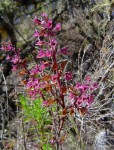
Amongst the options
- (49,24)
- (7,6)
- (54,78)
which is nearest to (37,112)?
(54,78)

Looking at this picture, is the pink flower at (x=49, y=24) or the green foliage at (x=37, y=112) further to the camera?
the green foliage at (x=37, y=112)

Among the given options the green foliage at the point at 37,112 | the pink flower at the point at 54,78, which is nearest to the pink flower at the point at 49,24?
the pink flower at the point at 54,78

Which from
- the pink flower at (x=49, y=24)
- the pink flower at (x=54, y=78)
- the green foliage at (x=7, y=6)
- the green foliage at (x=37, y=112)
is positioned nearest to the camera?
the pink flower at (x=49, y=24)

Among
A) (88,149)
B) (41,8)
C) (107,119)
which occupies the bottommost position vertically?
(88,149)

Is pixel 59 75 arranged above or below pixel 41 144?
above

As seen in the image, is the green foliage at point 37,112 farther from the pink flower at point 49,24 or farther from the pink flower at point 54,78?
the pink flower at point 49,24

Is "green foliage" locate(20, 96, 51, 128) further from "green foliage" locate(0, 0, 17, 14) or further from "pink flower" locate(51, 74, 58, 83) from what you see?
"green foliage" locate(0, 0, 17, 14)

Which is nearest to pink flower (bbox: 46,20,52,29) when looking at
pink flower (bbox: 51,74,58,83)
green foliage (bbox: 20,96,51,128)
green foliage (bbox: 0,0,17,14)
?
pink flower (bbox: 51,74,58,83)

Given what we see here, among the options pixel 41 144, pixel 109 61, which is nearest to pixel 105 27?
pixel 109 61

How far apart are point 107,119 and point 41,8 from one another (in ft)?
6.30

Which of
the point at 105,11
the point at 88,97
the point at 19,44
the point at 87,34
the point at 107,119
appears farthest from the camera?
the point at 19,44

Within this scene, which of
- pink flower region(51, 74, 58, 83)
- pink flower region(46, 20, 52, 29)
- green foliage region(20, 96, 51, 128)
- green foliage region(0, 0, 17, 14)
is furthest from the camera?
green foliage region(0, 0, 17, 14)

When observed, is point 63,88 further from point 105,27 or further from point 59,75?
point 105,27

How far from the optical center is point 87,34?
420cm
